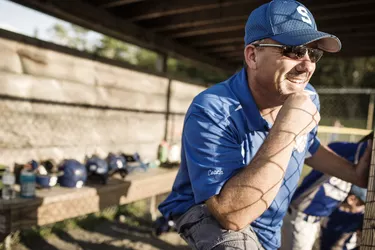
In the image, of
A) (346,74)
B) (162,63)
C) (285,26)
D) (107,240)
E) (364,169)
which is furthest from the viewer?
(346,74)

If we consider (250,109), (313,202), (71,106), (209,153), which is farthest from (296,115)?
(71,106)

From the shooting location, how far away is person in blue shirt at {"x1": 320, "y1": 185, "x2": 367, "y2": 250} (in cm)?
270

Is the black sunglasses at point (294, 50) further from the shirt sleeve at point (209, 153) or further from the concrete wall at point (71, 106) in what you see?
the concrete wall at point (71, 106)

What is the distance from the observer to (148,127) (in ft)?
17.2

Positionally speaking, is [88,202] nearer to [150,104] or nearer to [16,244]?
[16,244]

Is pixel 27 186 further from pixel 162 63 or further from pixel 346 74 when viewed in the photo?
pixel 346 74

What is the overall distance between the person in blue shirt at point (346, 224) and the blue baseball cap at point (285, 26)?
1.55 m

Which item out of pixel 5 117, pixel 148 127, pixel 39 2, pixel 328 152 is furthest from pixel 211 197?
pixel 148 127

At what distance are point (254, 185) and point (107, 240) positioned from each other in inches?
134

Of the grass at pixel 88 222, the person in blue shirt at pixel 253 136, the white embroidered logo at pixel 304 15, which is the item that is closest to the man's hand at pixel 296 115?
the person in blue shirt at pixel 253 136

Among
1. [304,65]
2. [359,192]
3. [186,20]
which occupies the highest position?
[186,20]

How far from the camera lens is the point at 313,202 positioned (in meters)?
2.67

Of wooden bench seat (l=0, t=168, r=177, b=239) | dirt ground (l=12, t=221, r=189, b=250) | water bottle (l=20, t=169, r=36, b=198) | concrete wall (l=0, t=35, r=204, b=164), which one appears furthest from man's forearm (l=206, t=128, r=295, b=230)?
dirt ground (l=12, t=221, r=189, b=250)

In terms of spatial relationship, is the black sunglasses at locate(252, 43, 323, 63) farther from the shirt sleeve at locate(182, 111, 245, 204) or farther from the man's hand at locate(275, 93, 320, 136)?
the shirt sleeve at locate(182, 111, 245, 204)
